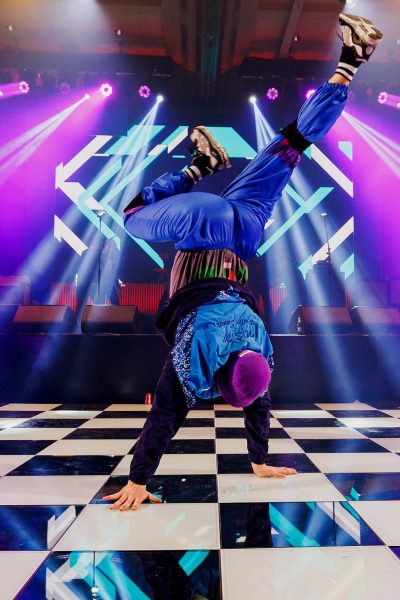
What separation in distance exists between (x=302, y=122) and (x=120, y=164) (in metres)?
7.77

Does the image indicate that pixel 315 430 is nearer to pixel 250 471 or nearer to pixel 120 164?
pixel 250 471

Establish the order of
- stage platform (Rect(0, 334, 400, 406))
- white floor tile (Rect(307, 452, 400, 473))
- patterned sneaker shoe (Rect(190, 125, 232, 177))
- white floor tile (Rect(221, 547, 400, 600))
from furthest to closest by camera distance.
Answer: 1. stage platform (Rect(0, 334, 400, 406))
2. white floor tile (Rect(307, 452, 400, 473))
3. patterned sneaker shoe (Rect(190, 125, 232, 177))
4. white floor tile (Rect(221, 547, 400, 600))

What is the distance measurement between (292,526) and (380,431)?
1.50m

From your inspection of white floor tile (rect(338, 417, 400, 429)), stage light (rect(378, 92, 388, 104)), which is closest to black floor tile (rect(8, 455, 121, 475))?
white floor tile (rect(338, 417, 400, 429))

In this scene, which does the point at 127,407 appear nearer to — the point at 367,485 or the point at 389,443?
the point at 389,443

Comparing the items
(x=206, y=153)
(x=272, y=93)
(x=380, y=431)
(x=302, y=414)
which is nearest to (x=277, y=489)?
(x=206, y=153)

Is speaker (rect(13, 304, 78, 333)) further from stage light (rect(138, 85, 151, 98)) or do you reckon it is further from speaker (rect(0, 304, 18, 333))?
stage light (rect(138, 85, 151, 98))

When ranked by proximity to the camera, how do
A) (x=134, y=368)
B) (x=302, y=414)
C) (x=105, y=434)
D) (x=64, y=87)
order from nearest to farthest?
(x=105, y=434) → (x=302, y=414) → (x=134, y=368) → (x=64, y=87)

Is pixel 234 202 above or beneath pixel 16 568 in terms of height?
above

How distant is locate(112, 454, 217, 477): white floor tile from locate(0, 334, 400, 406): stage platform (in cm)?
162

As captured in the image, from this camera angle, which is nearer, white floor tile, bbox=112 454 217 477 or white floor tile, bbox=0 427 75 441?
white floor tile, bbox=112 454 217 477

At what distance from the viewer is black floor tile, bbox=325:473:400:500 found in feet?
4.68

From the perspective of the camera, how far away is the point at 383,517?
1.24 m

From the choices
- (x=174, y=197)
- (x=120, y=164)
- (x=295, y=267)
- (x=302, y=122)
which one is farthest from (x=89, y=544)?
(x=120, y=164)
